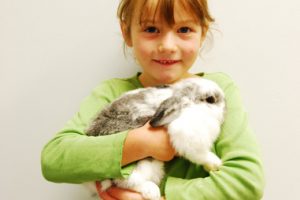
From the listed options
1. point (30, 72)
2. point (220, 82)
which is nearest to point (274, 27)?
point (220, 82)

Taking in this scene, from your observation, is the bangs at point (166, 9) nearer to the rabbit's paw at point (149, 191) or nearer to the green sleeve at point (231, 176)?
the green sleeve at point (231, 176)

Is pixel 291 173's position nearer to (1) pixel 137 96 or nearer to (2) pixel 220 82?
(2) pixel 220 82

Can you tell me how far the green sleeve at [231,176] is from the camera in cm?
105

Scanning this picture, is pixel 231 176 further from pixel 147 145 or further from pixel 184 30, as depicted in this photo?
pixel 184 30

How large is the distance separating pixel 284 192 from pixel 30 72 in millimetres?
1223

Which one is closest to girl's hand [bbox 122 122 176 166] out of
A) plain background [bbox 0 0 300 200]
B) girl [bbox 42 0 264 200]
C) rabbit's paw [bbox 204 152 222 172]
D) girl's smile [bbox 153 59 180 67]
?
girl [bbox 42 0 264 200]

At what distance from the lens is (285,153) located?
163cm

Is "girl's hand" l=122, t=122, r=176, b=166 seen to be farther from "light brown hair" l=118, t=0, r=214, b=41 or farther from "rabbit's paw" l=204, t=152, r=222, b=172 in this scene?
"light brown hair" l=118, t=0, r=214, b=41

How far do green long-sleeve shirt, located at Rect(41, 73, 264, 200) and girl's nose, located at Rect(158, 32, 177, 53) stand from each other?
269 mm

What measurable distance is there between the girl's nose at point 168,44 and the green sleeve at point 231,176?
306mm

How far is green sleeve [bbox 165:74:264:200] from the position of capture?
1.05 metres

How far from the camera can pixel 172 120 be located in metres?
1.09

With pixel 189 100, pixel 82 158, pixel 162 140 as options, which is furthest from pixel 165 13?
pixel 82 158

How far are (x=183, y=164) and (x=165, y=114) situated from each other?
0.22 meters
